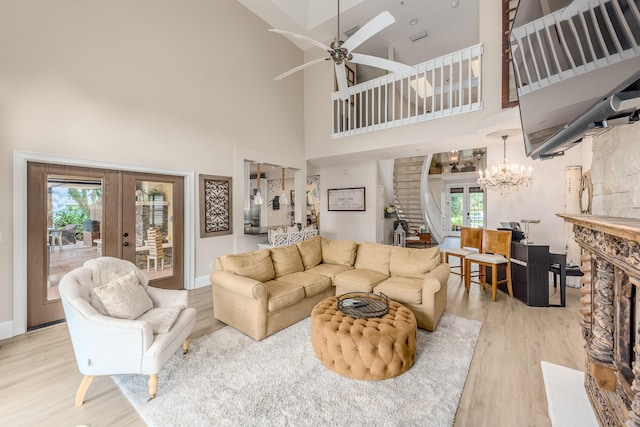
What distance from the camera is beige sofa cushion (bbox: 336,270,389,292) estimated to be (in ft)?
10.7

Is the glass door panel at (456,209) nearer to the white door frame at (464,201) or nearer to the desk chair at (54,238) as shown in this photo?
the white door frame at (464,201)

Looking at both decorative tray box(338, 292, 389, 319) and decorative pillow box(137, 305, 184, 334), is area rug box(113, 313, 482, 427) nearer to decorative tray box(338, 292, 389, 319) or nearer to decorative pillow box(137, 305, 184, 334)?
decorative pillow box(137, 305, 184, 334)

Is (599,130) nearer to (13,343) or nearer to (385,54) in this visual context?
(13,343)

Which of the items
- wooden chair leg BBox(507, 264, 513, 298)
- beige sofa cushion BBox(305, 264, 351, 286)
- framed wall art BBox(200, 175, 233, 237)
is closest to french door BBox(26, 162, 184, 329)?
framed wall art BBox(200, 175, 233, 237)

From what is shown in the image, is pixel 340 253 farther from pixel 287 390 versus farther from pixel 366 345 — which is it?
pixel 287 390

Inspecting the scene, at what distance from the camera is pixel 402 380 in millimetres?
2066

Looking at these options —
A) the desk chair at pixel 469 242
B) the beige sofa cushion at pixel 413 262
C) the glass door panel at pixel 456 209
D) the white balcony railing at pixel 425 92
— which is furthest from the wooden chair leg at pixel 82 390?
the glass door panel at pixel 456 209

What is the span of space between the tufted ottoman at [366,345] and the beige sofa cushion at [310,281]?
37.4 inches

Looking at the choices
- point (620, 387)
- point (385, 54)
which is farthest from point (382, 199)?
point (620, 387)

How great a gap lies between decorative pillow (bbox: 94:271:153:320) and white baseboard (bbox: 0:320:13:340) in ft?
5.65

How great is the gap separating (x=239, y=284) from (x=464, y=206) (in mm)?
11084

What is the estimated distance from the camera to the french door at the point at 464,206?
11.0 metres

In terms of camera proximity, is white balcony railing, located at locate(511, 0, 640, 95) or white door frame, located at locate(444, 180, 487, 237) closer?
white balcony railing, located at locate(511, 0, 640, 95)

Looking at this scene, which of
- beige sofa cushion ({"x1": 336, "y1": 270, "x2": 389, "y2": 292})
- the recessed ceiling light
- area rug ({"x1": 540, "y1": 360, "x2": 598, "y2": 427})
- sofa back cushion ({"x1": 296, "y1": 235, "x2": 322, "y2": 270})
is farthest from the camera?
the recessed ceiling light
